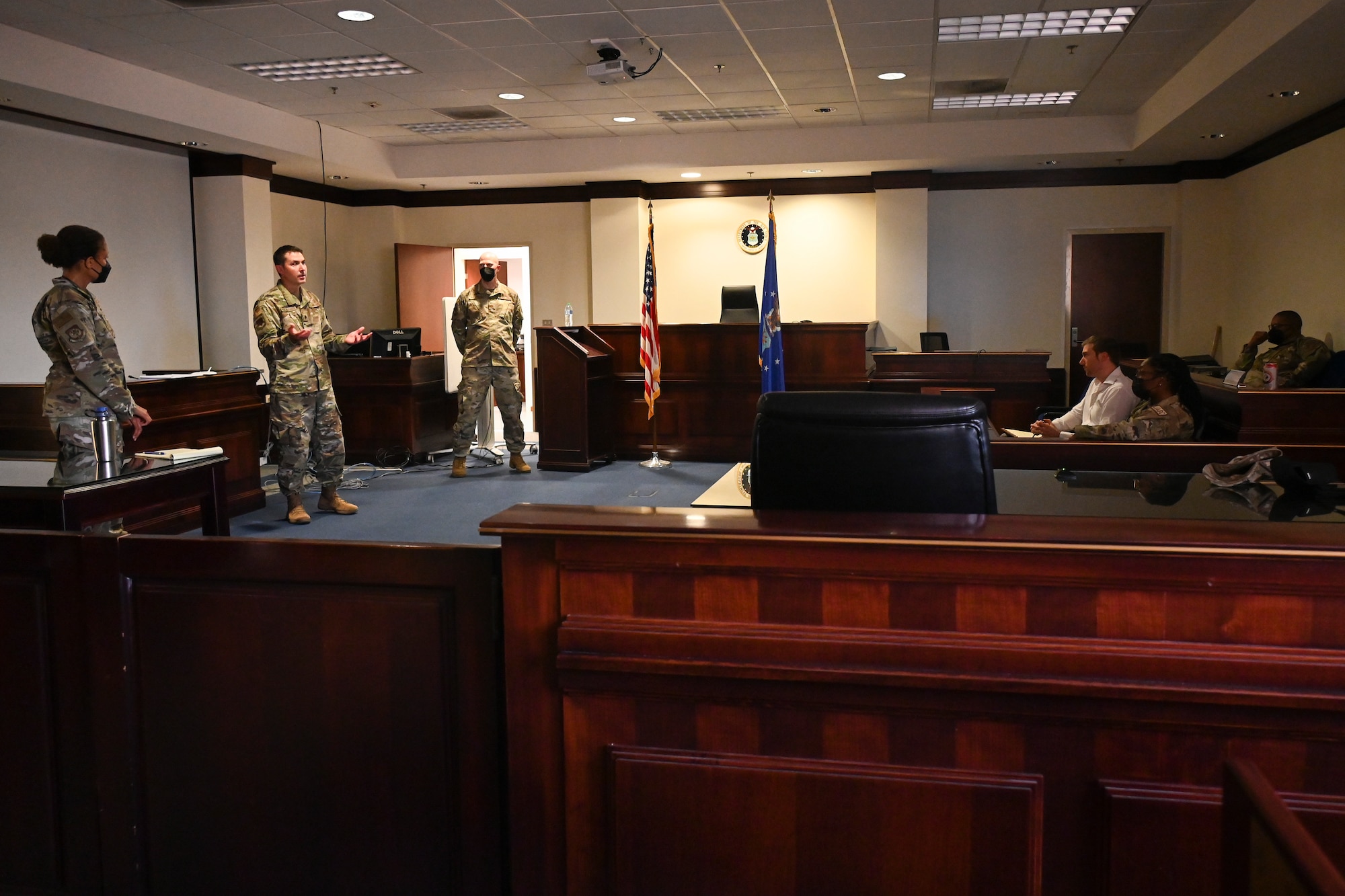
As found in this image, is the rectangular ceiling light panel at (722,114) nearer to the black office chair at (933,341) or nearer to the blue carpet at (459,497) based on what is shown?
the black office chair at (933,341)

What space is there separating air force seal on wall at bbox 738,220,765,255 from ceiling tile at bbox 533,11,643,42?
4.43 m

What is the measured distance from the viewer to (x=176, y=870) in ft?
5.80

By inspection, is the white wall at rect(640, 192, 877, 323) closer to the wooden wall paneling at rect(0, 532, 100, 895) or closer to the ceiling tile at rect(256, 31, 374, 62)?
the ceiling tile at rect(256, 31, 374, 62)

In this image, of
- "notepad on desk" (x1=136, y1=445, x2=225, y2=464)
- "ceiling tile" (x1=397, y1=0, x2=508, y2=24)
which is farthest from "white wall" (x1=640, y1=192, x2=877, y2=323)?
"notepad on desk" (x1=136, y1=445, x2=225, y2=464)

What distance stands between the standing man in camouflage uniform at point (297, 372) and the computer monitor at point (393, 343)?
245 centimetres

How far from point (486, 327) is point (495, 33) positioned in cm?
232

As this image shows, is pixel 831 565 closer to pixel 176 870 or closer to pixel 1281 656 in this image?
pixel 1281 656

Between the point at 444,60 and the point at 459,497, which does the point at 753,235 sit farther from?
the point at 459,497

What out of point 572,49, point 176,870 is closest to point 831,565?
point 176,870

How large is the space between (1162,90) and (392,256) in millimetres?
7838

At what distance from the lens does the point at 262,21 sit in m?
5.96

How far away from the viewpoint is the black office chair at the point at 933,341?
9539 mm


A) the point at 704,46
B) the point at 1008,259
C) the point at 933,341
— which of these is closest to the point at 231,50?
the point at 704,46

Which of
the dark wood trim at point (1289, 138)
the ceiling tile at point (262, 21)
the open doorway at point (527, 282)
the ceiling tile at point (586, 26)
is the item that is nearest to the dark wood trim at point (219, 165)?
the ceiling tile at point (262, 21)
